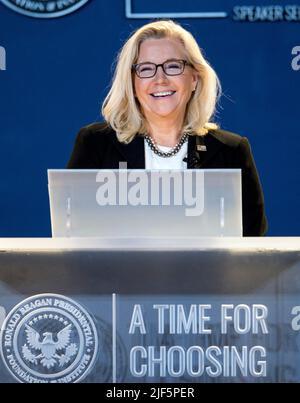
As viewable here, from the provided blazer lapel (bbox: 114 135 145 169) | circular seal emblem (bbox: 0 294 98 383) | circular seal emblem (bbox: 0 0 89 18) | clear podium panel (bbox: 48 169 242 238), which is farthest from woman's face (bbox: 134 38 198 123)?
circular seal emblem (bbox: 0 294 98 383)

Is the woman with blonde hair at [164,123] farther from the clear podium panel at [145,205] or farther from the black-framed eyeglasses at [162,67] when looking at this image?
the clear podium panel at [145,205]

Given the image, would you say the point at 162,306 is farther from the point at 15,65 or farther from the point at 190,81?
the point at 15,65

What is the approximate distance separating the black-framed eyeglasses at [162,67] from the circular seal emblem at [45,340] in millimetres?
1135

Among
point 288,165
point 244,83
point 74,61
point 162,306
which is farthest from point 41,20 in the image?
point 162,306

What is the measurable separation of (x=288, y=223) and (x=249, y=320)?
1.89 meters

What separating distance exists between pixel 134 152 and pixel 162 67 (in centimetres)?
31

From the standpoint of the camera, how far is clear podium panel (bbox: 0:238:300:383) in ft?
8.31

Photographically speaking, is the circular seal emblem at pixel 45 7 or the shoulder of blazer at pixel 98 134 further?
the circular seal emblem at pixel 45 7

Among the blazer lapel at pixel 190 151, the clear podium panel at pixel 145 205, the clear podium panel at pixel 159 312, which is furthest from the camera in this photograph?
the blazer lapel at pixel 190 151

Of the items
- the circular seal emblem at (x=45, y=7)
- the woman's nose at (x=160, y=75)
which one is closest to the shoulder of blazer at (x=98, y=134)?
the woman's nose at (x=160, y=75)

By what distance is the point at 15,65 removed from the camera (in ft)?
14.3

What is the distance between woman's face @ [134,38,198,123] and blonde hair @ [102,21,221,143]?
0.02 metres

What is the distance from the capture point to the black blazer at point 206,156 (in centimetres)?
343

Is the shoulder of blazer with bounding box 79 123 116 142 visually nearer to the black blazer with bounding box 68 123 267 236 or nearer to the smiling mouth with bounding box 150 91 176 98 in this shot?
the black blazer with bounding box 68 123 267 236
